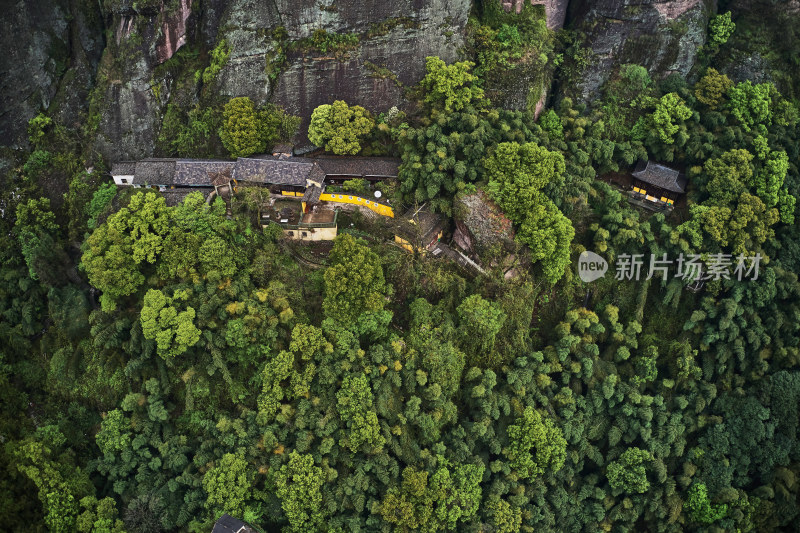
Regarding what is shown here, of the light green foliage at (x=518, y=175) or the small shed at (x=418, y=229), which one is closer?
the light green foliage at (x=518, y=175)

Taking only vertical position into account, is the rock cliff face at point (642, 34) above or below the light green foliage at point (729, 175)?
above

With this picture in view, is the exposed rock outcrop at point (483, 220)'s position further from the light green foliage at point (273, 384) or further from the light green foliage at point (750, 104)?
the light green foliage at point (750, 104)

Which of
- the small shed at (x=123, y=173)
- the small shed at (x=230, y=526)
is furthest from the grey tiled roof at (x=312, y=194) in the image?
the small shed at (x=230, y=526)

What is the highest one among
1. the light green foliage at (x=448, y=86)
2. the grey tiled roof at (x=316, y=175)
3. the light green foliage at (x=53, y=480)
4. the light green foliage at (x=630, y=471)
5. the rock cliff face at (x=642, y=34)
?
the rock cliff face at (x=642, y=34)

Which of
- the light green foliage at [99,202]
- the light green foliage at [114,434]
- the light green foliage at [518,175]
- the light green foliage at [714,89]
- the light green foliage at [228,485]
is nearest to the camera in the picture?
the light green foliage at [228,485]

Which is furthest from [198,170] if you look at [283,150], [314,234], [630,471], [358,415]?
[630,471]

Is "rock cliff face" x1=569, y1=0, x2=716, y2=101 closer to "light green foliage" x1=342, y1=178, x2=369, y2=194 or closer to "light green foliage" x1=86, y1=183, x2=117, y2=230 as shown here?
"light green foliage" x1=342, y1=178, x2=369, y2=194

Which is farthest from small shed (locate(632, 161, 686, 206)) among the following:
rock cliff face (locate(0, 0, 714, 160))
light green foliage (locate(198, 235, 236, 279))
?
light green foliage (locate(198, 235, 236, 279))
